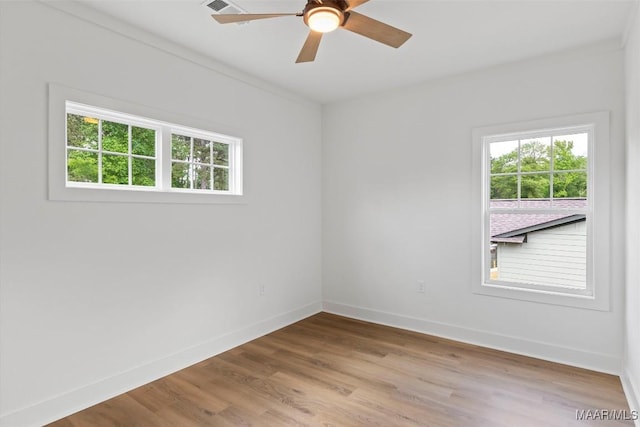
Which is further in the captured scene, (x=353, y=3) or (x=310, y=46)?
(x=310, y=46)

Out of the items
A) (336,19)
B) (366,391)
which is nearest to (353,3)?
(336,19)

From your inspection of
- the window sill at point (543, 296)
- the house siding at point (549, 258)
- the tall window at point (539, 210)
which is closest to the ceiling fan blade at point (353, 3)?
the tall window at point (539, 210)

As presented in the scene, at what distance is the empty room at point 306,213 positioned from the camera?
7.30 ft

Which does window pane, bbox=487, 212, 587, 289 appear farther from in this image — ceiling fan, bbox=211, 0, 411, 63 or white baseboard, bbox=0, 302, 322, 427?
white baseboard, bbox=0, 302, 322, 427

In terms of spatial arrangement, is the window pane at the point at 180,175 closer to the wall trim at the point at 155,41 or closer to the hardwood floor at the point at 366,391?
the wall trim at the point at 155,41

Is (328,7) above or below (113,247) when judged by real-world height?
above

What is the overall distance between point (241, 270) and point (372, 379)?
1.60 metres

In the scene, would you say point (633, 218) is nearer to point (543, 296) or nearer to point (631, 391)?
point (543, 296)

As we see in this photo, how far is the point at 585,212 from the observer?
3.00 m

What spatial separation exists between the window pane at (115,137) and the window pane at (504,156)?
327cm

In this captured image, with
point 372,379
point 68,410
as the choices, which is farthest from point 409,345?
point 68,410

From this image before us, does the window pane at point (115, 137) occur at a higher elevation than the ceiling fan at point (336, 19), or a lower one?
lower

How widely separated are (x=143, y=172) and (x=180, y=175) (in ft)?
1.08

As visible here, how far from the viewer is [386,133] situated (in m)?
4.03
